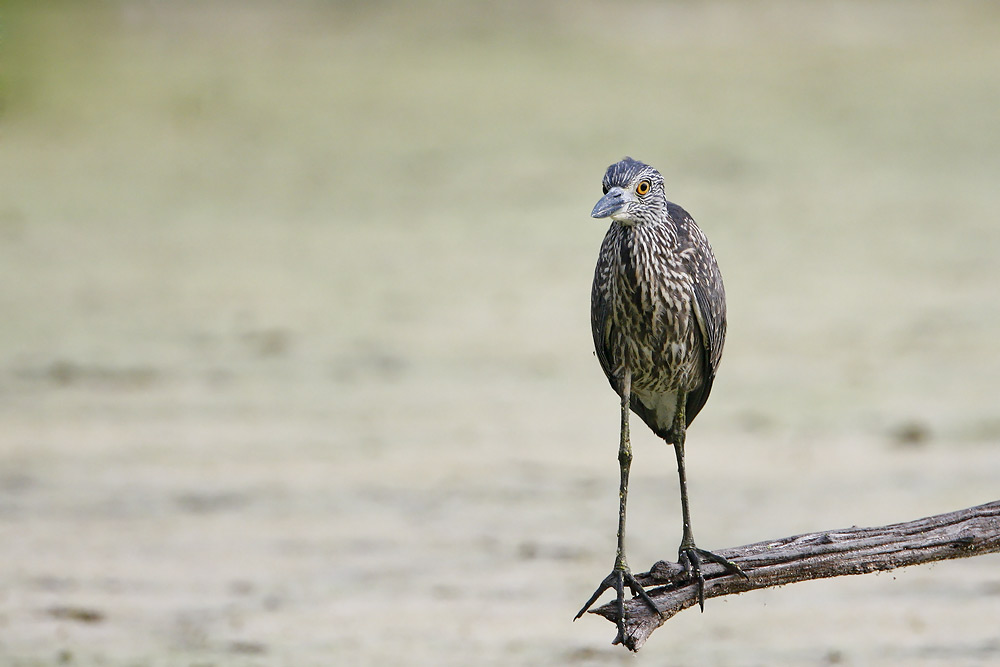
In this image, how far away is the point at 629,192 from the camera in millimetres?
3309

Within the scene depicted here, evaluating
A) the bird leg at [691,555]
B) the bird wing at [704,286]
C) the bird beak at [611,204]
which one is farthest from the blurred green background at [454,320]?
the bird leg at [691,555]

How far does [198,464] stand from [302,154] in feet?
20.9

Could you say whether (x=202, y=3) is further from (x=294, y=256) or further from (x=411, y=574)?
(x=411, y=574)

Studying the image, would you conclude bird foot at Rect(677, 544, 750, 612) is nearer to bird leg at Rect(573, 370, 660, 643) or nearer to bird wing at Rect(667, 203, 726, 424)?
bird leg at Rect(573, 370, 660, 643)

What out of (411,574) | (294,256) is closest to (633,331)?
(411,574)

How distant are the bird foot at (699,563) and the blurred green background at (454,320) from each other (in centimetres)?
200

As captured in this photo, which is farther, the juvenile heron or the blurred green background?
the blurred green background

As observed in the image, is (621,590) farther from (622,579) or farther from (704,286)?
(704,286)

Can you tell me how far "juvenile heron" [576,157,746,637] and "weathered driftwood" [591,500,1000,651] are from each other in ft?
0.12

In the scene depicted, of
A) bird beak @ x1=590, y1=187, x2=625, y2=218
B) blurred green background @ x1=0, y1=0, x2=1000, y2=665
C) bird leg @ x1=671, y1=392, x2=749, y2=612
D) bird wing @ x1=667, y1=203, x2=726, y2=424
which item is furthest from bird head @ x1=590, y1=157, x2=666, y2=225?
blurred green background @ x1=0, y1=0, x2=1000, y2=665

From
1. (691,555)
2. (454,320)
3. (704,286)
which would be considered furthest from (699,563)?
(454,320)

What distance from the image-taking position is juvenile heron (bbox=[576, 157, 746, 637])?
134 inches

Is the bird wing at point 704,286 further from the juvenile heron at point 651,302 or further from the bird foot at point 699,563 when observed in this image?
the bird foot at point 699,563

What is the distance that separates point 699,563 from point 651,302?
71 centimetres
